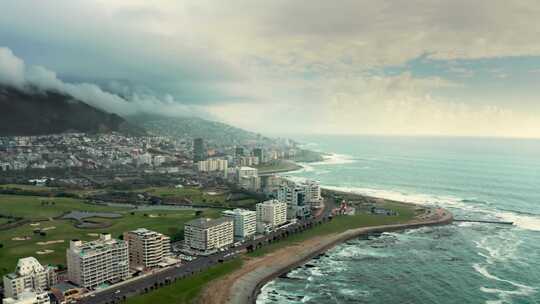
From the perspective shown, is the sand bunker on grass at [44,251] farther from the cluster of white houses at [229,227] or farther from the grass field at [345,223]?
the grass field at [345,223]

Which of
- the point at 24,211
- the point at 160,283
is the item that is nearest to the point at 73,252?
the point at 160,283

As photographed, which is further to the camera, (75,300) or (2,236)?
(2,236)

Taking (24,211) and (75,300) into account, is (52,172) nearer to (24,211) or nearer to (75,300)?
(24,211)

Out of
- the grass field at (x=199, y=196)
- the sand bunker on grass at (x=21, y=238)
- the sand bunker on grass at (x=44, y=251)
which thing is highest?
the grass field at (x=199, y=196)

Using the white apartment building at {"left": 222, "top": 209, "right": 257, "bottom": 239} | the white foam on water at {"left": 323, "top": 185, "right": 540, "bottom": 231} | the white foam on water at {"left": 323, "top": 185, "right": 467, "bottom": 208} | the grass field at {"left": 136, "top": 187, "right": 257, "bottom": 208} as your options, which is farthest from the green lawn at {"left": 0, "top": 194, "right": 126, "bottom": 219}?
the white foam on water at {"left": 323, "top": 185, "right": 540, "bottom": 231}

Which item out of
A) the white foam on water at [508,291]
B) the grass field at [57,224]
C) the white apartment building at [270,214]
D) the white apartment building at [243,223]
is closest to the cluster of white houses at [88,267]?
the grass field at [57,224]

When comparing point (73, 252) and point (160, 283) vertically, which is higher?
point (73, 252)

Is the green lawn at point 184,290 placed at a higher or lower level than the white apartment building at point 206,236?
lower
